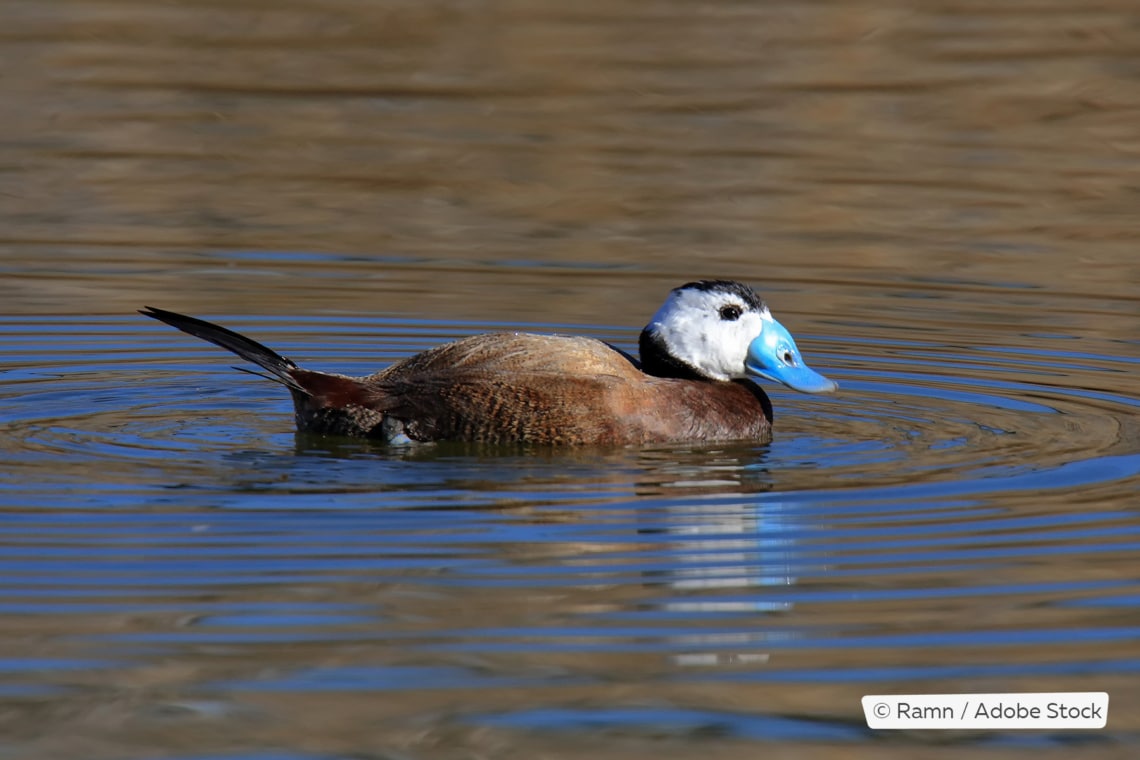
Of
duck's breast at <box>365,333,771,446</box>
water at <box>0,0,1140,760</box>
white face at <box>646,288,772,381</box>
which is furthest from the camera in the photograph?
white face at <box>646,288,772,381</box>

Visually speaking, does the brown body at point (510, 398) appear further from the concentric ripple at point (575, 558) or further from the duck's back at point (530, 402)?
the concentric ripple at point (575, 558)

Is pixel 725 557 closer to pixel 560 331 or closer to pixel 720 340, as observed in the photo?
pixel 720 340

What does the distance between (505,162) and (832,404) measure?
666 cm

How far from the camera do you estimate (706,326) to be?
834cm

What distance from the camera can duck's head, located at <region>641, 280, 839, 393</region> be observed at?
8336 mm

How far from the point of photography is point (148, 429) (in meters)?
8.20

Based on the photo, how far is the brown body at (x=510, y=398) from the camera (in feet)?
25.9

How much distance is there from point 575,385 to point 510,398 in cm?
24

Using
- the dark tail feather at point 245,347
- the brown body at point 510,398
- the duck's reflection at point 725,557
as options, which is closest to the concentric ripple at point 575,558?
the duck's reflection at point 725,557

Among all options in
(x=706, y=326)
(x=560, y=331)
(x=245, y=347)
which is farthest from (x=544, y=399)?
(x=560, y=331)

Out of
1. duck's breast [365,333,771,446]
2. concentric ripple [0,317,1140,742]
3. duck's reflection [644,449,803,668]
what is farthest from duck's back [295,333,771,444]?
duck's reflection [644,449,803,668]

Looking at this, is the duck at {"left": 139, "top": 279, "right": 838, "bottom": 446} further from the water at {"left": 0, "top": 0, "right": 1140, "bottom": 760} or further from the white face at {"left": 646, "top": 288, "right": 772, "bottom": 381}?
the water at {"left": 0, "top": 0, "right": 1140, "bottom": 760}

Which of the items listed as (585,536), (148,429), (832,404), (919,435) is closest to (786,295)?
(832,404)

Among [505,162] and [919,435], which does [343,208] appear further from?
[919,435]
